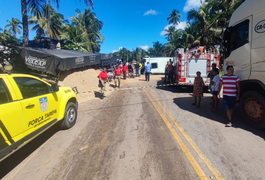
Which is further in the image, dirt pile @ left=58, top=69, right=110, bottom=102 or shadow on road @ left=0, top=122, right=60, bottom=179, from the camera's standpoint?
dirt pile @ left=58, top=69, right=110, bottom=102

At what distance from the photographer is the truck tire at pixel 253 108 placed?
4.06 metres

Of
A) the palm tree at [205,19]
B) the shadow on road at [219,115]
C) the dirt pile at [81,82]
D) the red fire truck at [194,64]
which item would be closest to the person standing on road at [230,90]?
the shadow on road at [219,115]

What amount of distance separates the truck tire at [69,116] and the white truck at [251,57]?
516 cm

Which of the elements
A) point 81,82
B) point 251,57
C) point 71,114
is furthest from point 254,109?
point 81,82

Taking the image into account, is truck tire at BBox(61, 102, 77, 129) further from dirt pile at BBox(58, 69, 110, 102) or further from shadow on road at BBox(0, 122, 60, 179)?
dirt pile at BBox(58, 69, 110, 102)

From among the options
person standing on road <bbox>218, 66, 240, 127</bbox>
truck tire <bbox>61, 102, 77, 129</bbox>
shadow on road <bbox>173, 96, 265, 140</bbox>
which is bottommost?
shadow on road <bbox>173, 96, 265, 140</bbox>

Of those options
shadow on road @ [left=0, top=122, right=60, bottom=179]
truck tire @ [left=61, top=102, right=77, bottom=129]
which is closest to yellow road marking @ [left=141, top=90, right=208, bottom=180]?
truck tire @ [left=61, top=102, right=77, bottom=129]

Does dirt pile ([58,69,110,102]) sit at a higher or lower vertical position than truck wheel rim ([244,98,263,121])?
higher

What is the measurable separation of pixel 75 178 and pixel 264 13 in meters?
5.67

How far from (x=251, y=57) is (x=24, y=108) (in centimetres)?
565

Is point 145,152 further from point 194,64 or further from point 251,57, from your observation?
point 194,64

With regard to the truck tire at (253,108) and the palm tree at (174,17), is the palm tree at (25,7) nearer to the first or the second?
the truck tire at (253,108)

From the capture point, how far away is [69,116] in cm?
464

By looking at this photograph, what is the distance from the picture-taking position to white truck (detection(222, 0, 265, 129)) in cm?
403
